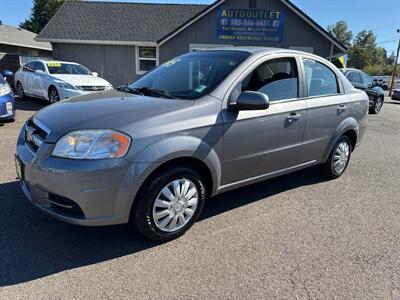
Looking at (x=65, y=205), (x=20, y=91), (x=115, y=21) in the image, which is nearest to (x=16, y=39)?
(x=115, y=21)

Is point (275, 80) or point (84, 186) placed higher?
point (275, 80)

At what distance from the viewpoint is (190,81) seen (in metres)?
3.60

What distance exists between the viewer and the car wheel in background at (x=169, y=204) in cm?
285

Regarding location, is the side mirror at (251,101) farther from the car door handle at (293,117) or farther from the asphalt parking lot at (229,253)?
the asphalt parking lot at (229,253)

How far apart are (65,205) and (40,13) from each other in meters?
52.0

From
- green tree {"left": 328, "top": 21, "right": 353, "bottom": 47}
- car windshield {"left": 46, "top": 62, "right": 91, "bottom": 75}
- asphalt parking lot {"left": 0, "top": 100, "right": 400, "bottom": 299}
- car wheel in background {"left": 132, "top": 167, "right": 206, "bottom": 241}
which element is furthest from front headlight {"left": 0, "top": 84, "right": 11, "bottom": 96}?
green tree {"left": 328, "top": 21, "right": 353, "bottom": 47}

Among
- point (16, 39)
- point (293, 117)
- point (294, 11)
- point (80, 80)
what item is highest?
point (294, 11)

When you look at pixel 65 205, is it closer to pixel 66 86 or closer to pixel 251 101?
pixel 251 101

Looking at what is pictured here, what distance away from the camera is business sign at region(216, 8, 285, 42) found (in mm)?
15148

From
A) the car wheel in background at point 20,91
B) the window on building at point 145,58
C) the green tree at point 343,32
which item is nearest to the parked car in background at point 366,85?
the window on building at point 145,58

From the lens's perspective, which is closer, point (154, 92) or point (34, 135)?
point (34, 135)

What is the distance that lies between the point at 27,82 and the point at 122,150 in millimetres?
10644

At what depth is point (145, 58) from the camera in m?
16.2

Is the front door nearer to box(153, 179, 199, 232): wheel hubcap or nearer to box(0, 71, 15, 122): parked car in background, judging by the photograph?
box(153, 179, 199, 232): wheel hubcap
